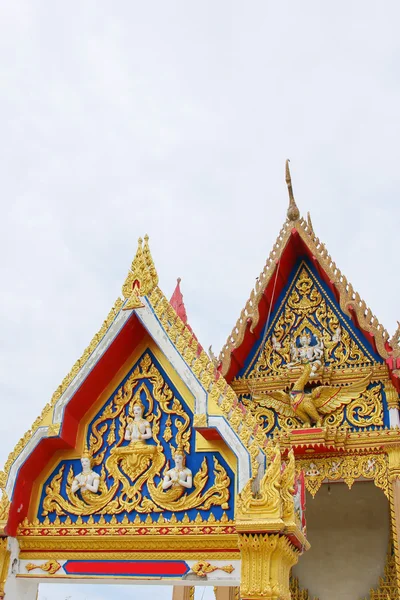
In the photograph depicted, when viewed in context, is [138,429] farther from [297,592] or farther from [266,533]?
[297,592]

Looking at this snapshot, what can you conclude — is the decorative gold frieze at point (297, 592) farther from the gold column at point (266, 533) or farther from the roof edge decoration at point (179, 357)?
the gold column at point (266, 533)

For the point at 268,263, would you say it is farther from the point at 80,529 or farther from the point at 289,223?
the point at 80,529

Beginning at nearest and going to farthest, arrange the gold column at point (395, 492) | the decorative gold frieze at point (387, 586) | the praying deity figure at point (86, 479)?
1. the praying deity figure at point (86, 479)
2. the gold column at point (395, 492)
3. the decorative gold frieze at point (387, 586)

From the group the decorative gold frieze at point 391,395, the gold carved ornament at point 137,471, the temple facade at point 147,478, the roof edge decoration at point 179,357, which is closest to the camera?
the temple facade at point 147,478

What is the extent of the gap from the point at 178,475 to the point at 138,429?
67cm

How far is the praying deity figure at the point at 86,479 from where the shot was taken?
6309 mm

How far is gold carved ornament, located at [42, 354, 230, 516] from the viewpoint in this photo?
5918mm

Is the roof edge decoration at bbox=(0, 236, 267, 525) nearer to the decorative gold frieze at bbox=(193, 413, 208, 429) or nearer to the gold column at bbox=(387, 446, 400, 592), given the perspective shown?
the decorative gold frieze at bbox=(193, 413, 208, 429)

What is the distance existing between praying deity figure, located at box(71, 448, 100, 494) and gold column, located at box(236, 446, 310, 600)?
156 cm

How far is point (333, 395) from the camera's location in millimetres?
11203

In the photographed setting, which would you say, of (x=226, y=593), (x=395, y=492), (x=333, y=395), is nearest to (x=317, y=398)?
(x=333, y=395)

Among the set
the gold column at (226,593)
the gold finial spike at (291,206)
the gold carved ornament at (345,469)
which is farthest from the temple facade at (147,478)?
the gold finial spike at (291,206)

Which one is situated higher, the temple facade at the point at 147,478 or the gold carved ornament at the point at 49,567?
the temple facade at the point at 147,478

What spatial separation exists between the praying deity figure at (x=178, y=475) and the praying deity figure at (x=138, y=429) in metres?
0.41
